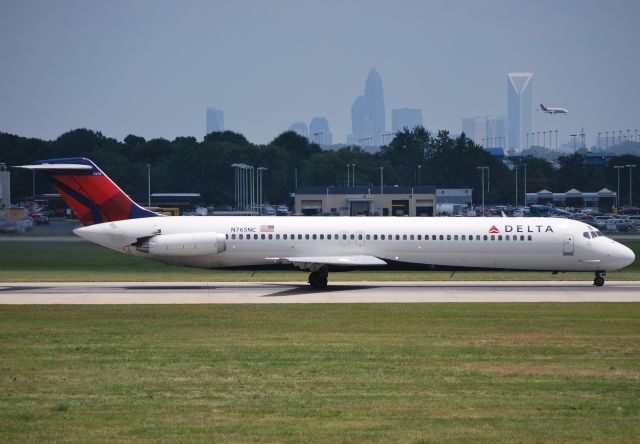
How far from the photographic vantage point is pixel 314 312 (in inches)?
1259

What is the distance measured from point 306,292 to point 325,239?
114 inches

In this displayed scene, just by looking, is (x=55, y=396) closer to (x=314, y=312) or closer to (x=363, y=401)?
(x=363, y=401)

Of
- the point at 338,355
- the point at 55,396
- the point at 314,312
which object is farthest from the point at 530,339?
the point at 55,396

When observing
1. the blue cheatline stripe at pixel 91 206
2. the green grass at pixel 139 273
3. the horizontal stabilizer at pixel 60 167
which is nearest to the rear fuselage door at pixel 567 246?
the green grass at pixel 139 273

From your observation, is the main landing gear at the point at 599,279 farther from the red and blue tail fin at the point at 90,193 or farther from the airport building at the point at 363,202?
the airport building at the point at 363,202

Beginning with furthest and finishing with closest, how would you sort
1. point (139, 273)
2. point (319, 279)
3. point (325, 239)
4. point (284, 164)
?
point (284, 164), point (139, 273), point (325, 239), point (319, 279)

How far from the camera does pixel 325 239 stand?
40938 millimetres

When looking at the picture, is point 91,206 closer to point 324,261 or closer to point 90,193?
point 90,193

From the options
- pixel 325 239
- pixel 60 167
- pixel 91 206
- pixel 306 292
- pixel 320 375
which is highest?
pixel 60 167

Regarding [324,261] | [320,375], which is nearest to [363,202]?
[324,261]

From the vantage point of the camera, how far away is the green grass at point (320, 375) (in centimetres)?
1655

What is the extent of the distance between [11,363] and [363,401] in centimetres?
859

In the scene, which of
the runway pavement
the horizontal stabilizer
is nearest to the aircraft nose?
the runway pavement

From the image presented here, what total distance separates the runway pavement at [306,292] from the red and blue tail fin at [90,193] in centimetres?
296
